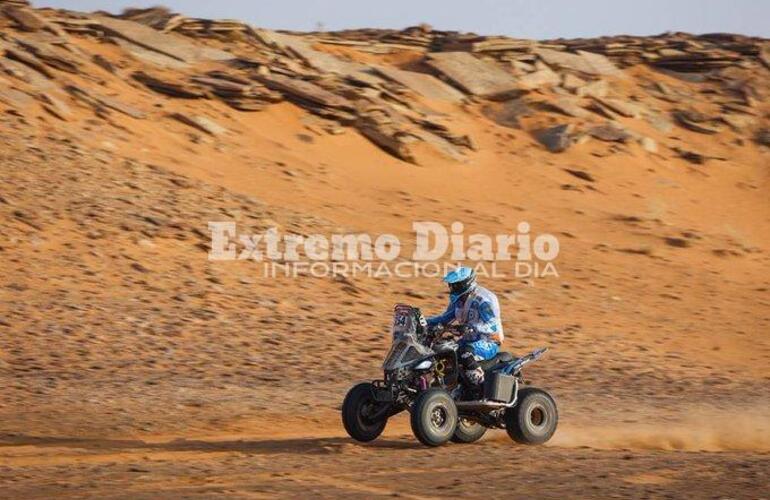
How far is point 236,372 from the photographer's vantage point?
16875mm

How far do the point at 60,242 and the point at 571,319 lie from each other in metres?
9.36

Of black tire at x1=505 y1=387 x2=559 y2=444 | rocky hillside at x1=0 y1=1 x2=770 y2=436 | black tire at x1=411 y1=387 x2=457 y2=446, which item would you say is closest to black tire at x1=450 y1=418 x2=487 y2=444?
black tire at x1=505 y1=387 x2=559 y2=444

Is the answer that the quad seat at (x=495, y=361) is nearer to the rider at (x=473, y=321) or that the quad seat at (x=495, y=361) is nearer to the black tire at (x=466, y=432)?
the rider at (x=473, y=321)

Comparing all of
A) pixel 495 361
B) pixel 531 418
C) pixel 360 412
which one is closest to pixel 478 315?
pixel 495 361

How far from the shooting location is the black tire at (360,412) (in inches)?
467

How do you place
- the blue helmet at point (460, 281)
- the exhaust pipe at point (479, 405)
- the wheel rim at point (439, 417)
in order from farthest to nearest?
1. the blue helmet at point (460, 281)
2. the exhaust pipe at point (479, 405)
3. the wheel rim at point (439, 417)

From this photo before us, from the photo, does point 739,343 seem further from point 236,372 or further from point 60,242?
point 60,242

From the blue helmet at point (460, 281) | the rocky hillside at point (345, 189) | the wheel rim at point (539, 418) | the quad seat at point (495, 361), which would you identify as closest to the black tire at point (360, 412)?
the quad seat at point (495, 361)

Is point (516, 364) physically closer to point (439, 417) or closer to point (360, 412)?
point (439, 417)

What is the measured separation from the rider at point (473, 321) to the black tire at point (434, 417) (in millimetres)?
505

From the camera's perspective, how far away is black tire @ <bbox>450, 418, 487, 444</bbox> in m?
12.2

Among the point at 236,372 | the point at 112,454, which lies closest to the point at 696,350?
the point at 236,372

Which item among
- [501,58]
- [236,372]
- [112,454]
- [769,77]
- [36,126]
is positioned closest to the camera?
[112,454]

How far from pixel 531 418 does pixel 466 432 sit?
27.6 inches
